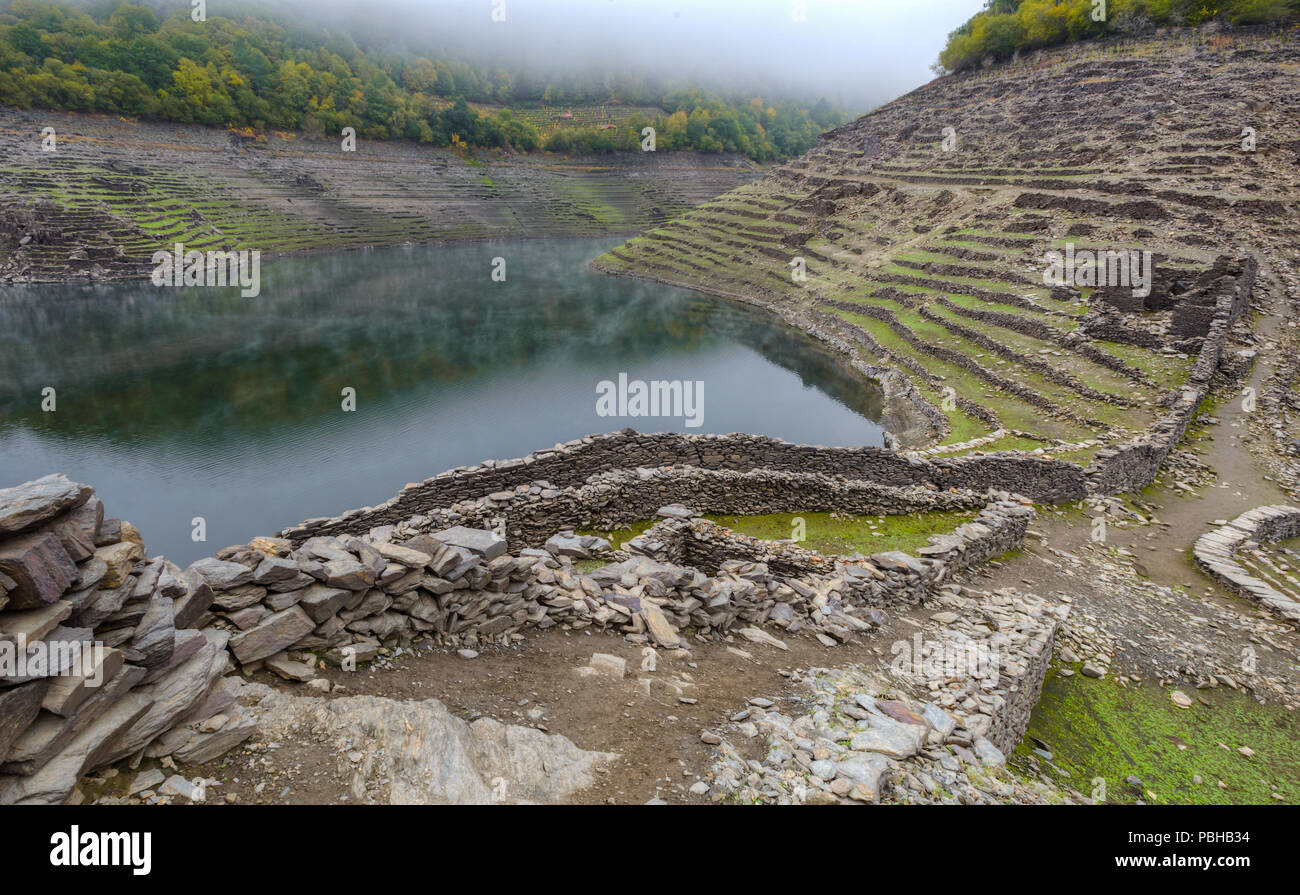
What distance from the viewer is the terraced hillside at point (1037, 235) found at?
28.0 metres

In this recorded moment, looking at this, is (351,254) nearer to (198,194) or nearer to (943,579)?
(198,194)

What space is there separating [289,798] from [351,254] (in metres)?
89.1

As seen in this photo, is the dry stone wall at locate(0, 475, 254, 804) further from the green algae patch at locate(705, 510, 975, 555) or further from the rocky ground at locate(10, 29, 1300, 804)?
the green algae patch at locate(705, 510, 975, 555)

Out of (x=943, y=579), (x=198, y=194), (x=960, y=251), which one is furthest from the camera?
(x=198, y=194)

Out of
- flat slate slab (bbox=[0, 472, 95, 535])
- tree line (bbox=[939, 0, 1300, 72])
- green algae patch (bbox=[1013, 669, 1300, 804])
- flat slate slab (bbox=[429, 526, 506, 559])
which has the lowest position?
green algae patch (bbox=[1013, 669, 1300, 804])

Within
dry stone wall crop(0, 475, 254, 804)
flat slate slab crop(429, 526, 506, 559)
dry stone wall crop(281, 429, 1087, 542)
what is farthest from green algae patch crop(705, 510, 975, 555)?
dry stone wall crop(0, 475, 254, 804)

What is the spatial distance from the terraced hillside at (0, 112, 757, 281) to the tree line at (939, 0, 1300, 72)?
51433 mm

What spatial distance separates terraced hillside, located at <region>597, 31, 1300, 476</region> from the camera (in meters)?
28.0

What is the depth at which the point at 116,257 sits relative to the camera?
207ft

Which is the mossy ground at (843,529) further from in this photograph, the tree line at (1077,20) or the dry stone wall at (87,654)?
the tree line at (1077,20)

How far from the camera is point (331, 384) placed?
34.3m

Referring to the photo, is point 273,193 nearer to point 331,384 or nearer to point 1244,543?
point 331,384

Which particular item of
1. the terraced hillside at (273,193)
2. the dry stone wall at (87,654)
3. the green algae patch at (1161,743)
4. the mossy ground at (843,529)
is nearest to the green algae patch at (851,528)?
the mossy ground at (843,529)

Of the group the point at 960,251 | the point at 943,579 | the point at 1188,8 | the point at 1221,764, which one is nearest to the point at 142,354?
the point at 943,579
